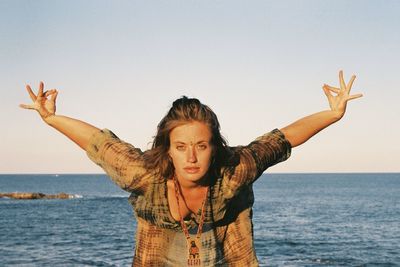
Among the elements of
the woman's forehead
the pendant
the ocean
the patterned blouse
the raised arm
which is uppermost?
the raised arm

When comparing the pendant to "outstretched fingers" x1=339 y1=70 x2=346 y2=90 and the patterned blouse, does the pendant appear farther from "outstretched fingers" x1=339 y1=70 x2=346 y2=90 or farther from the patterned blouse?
"outstretched fingers" x1=339 y1=70 x2=346 y2=90

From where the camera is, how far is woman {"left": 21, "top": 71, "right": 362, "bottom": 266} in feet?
11.8

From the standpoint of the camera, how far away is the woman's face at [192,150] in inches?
140

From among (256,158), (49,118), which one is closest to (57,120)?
(49,118)

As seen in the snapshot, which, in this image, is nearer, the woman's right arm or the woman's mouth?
the woman's mouth

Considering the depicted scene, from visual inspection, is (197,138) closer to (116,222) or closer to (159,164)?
(159,164)

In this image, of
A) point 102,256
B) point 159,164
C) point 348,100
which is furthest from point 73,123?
point 102,256

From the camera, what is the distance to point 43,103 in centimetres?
413

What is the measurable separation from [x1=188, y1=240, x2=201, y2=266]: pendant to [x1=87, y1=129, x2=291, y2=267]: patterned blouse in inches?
1.6

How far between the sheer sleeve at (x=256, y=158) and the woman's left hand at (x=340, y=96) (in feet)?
1.57

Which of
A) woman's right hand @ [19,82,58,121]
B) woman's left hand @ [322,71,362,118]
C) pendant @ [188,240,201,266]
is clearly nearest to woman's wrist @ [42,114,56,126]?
woman's right hand @ [19,82,58,121]

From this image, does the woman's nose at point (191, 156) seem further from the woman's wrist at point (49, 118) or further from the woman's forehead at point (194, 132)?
the woman's wrist at point (49, 118)

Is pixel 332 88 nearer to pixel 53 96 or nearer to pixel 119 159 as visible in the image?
pixel 119 159

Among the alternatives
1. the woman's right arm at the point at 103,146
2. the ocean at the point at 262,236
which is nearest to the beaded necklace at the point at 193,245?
the woman's right arm at the point at 103,146
